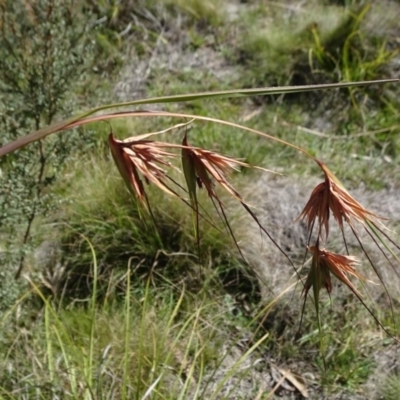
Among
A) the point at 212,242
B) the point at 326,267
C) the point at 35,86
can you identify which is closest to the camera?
the point at 326,267

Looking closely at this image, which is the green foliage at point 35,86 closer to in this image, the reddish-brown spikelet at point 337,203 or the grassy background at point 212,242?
the grassy background at point 212,242

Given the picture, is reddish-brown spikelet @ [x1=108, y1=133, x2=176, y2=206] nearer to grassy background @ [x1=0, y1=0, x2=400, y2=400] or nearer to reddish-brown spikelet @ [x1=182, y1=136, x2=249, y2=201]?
reddish-brown spikelet @ [x1=182, y1=136, x2=249, y2=201]

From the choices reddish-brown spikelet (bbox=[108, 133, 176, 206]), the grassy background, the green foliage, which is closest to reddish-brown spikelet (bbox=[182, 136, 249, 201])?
reddish-brown spikelet (bbox=[108, 133, 176, 206])

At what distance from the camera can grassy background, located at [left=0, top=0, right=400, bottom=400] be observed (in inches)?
91.1

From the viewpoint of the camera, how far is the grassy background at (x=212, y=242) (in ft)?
7.59

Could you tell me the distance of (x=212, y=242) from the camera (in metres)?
2.78

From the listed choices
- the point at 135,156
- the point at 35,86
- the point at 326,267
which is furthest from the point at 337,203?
the point at 35,86

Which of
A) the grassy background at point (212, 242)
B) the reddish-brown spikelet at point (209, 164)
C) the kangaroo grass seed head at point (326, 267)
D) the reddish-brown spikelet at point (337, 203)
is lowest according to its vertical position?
the grassy background at point (212, 242)

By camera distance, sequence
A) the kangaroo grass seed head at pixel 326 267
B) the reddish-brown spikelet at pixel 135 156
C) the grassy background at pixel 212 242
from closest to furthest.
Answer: the reddish-brown spikelet at pixel 135 156 < the kangaroo grass seed head at pixel 326 267 < the grassy background at pixel 212 242

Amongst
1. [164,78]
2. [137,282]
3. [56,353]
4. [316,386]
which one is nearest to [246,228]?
[137,282]

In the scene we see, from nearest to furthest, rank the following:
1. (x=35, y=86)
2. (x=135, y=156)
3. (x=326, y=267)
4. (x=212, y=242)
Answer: (x=135, y=156)
(x=326, y=267)
(x=35, y=86)
(x=212, y=242)

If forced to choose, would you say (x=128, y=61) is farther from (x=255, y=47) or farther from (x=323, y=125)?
(x=323, y=125)

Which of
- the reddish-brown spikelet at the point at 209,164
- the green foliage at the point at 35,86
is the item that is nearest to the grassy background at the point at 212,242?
the green foliage at the point at 35,86

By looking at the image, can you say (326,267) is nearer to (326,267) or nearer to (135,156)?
(326,267)
